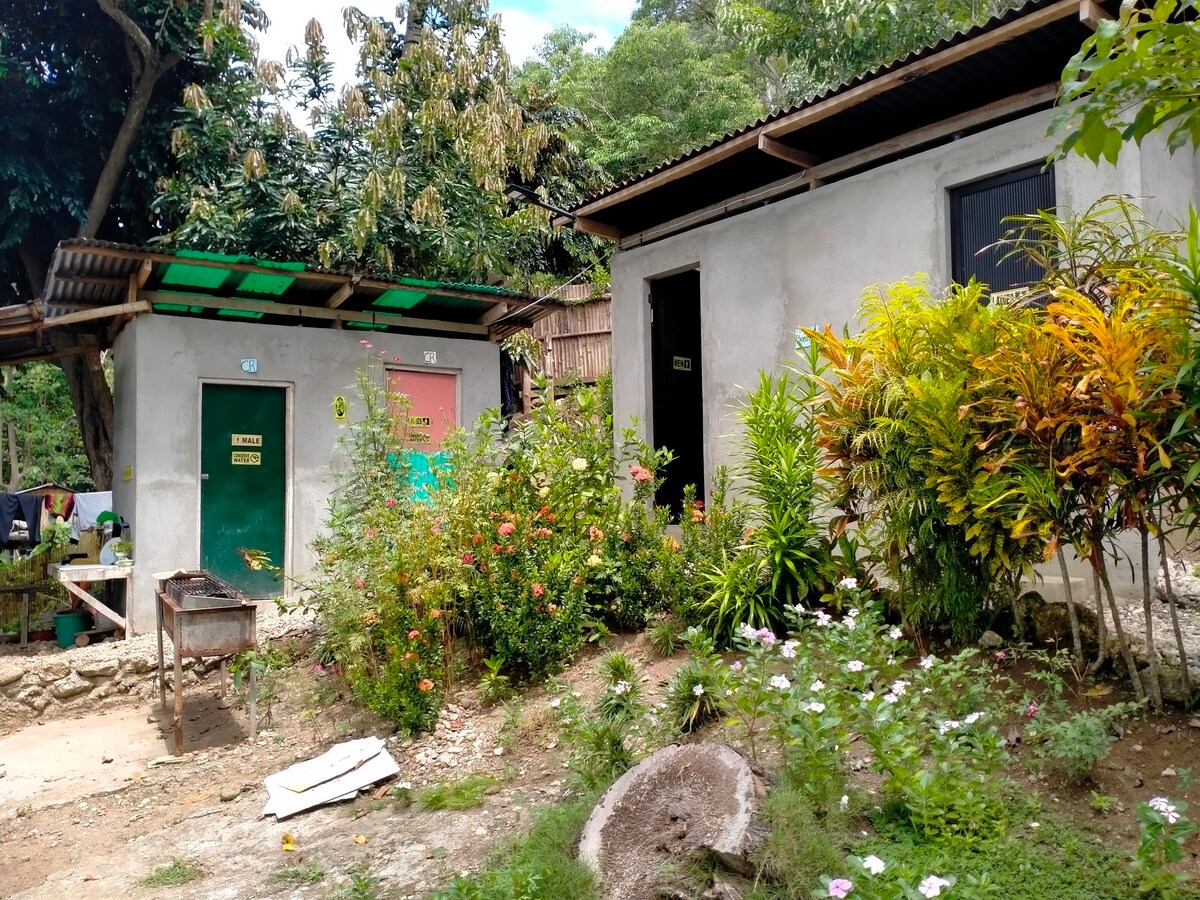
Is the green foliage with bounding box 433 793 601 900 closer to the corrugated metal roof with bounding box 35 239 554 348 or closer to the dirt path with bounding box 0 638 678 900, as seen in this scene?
the dirt path with bounding box 0 638 678 900

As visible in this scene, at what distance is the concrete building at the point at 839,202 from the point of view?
19.3 feet

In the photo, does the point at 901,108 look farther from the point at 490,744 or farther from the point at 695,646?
the point at 490,744

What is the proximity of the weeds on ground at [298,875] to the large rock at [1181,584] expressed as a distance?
15.6 feet

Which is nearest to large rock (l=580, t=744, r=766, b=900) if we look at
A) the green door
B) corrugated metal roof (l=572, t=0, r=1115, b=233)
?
corrugated metal roof (l=572, t=0, r=1115, b=233)

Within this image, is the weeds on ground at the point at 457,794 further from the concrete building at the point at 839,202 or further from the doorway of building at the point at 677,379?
the doorway of building at the point at 677,379

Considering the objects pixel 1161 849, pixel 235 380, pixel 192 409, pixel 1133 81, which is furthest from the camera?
pixel 235 380

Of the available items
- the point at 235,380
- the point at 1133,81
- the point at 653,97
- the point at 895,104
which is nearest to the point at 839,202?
the point at 895,104

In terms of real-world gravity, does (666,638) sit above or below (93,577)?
below

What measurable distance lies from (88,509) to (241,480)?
2319 millimetres

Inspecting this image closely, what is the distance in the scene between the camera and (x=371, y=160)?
13047mm

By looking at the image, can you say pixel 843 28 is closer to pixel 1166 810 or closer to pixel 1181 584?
pixel 1181 584

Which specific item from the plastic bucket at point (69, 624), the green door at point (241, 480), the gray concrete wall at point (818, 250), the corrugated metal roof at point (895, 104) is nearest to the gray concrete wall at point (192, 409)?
the green door at point (241, 480)

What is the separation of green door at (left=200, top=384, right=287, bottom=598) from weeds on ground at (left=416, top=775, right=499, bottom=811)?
5.68m

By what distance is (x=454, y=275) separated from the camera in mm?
13273
